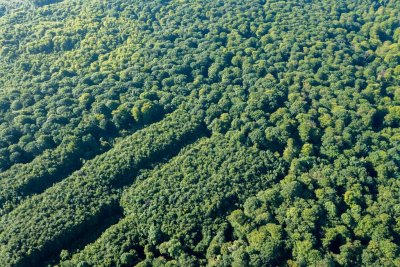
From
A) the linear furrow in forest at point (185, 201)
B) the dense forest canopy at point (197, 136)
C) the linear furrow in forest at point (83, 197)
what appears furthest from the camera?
the dense forest canopy at point (197, 136)

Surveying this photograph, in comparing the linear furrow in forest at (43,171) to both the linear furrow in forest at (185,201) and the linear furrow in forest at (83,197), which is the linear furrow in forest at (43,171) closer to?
the linear furrow in forest at (83,197)

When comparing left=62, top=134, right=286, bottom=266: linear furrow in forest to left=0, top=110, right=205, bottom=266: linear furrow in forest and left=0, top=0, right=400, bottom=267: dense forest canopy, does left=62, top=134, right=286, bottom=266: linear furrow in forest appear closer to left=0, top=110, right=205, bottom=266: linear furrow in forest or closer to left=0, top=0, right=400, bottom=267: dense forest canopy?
left=0, top=0, right=400, bottom=267: dense forest canopy

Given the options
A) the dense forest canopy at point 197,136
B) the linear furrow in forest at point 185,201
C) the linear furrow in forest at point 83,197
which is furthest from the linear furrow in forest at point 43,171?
the linear furrow in forest at point 185,201

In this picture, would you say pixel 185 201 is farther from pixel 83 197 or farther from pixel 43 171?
pixel 43 171

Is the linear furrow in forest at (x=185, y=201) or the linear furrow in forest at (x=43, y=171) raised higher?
the linear furrow in forest at (x=43, y=171)

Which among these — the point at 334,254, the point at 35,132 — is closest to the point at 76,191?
the point at 35,132

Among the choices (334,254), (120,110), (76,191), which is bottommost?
(334,254)

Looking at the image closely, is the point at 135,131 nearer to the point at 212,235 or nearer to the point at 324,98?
the point at 212,235

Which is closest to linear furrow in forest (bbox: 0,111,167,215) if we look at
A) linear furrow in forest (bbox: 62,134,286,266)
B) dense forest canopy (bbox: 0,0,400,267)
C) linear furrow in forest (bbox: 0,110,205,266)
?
dense forest canopy (bbox: 0,0,400,267)
